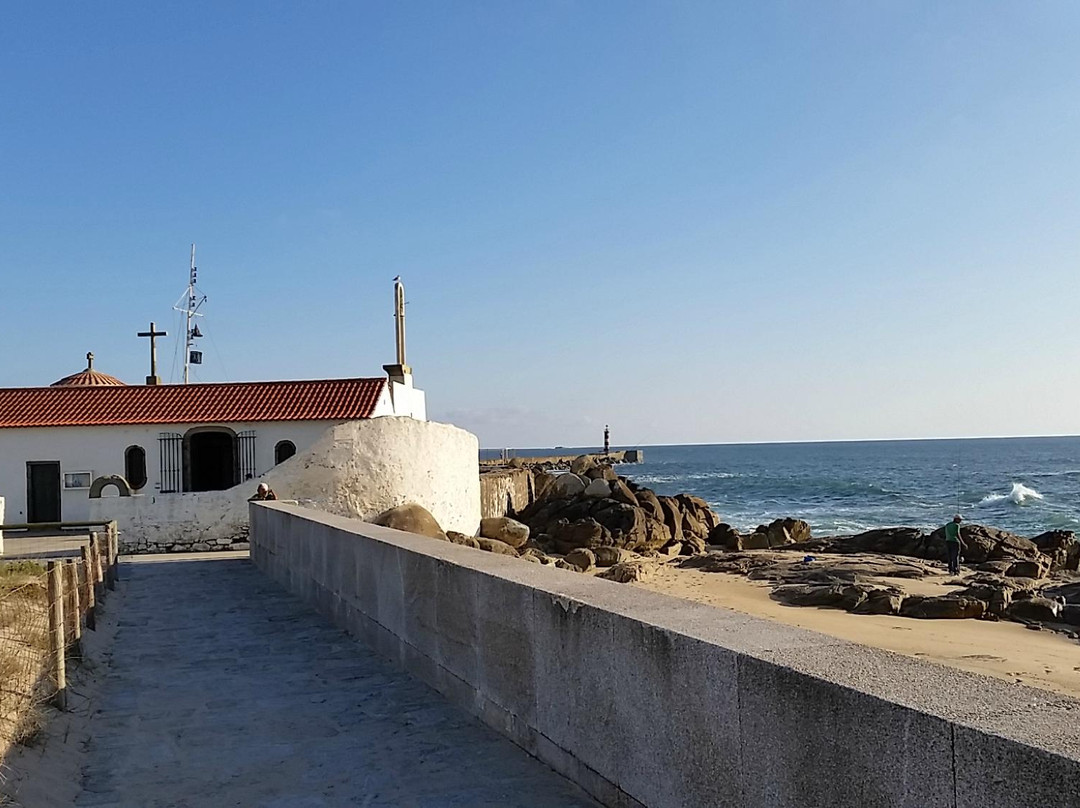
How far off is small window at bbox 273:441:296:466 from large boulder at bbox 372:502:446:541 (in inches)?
184

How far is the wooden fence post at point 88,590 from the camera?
373 inches

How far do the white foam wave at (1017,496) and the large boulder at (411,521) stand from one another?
50.8 m

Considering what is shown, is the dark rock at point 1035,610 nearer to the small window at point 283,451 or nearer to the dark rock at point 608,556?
the dark rock at point 608,556

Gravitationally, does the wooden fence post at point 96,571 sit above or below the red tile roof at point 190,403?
below

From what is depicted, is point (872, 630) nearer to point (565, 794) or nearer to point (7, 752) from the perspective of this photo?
point (565, 794)

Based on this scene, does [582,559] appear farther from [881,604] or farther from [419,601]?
[419,601]

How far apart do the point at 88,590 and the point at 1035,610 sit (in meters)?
16.5

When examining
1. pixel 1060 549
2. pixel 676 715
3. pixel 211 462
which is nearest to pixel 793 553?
pixel 1060 549

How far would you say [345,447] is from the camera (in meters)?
22.7

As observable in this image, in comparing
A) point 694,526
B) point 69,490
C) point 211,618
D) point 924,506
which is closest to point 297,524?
point 211,618

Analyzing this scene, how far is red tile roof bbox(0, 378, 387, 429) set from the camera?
2481 centimetres

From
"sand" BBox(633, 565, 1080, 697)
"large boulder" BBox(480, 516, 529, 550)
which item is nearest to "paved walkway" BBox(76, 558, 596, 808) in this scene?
"sand" BBox(633, 565, 1080, 697)

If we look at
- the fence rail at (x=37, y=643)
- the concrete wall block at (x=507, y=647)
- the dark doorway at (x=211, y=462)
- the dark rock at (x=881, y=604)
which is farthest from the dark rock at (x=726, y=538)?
the concrete wall block at (x=507, y=647)

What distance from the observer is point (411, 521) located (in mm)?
19656
